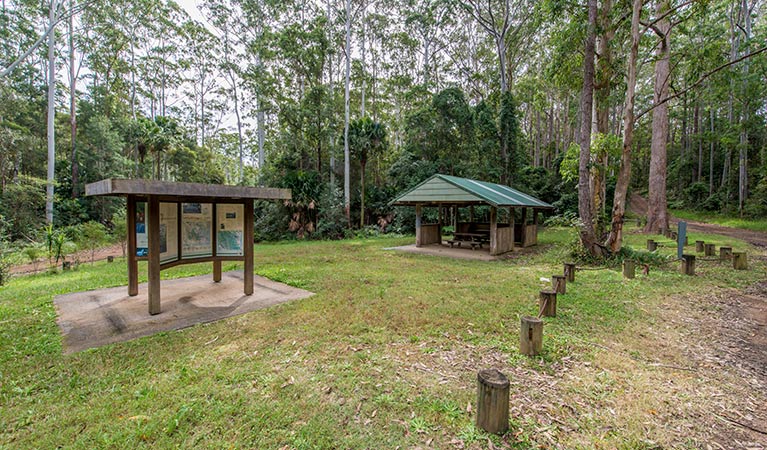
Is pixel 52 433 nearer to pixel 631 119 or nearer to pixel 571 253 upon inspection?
pixel 571 253

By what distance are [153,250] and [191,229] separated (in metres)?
1.13

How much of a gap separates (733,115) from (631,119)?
22.9 meters

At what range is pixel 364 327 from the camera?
4.31 meters

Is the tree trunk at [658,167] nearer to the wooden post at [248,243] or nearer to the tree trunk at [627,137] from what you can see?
the tree trunk at [627,137]

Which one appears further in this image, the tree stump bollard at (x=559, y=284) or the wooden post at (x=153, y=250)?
the tree stump bollard at (x=559, y=284)

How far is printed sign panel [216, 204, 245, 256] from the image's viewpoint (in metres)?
5.90

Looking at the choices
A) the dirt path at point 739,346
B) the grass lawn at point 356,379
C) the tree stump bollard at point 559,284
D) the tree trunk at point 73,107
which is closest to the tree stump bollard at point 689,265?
the dirt path at point 739,346

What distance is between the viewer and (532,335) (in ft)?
11.4

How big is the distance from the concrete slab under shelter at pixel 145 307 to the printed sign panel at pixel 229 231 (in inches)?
32.4

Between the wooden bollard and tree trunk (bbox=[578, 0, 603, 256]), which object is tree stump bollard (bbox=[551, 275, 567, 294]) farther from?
tree trunk (bbox=[578, 0, 603, 256])

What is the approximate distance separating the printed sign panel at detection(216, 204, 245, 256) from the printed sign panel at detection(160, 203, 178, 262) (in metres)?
0.66

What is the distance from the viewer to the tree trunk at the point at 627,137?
785 cm

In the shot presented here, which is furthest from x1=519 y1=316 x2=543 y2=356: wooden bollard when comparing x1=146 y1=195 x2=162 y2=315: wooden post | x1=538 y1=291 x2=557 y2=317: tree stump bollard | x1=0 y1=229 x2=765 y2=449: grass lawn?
x1=146 y1=195 x2=162 y2=315: wooden post

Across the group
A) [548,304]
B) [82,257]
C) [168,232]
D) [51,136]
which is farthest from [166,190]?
[51,136]
